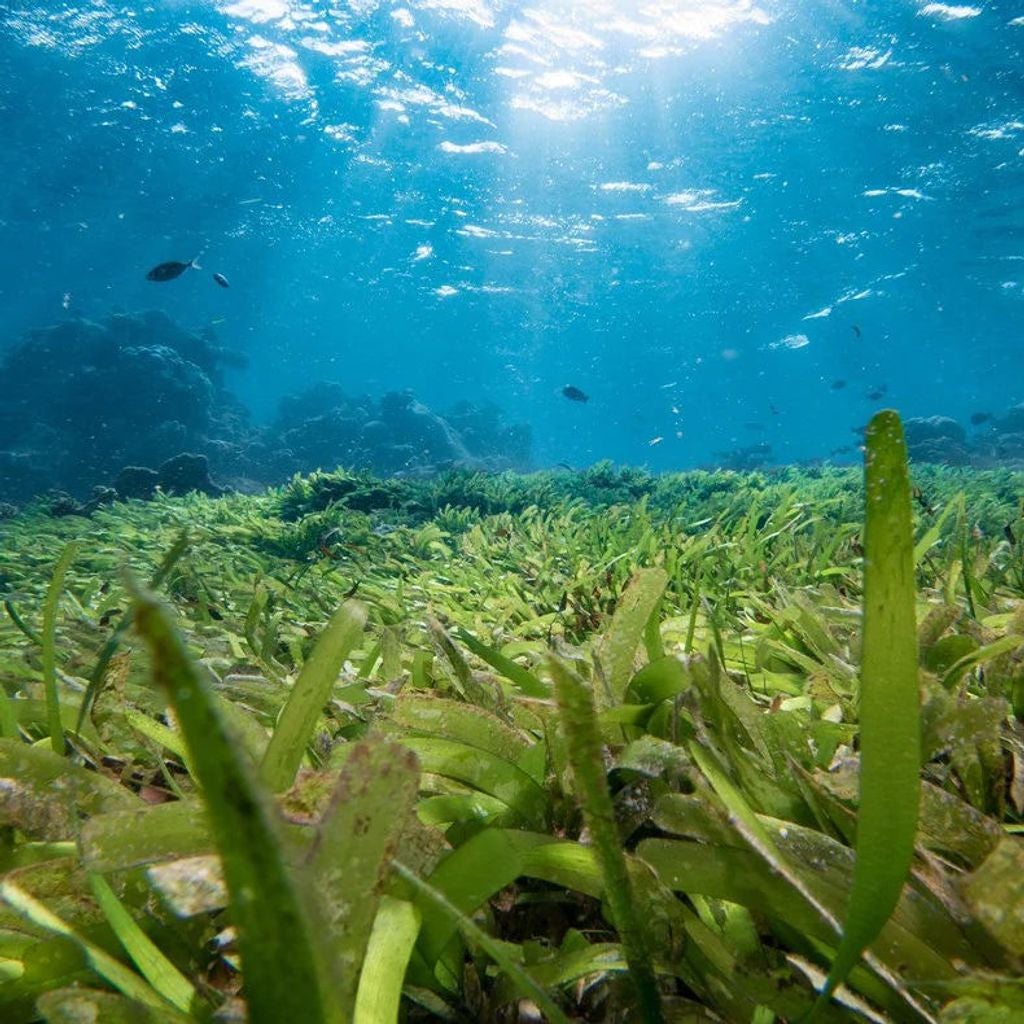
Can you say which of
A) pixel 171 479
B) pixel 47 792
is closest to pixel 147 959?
pixel 47 792

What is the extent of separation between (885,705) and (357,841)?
0.40 m

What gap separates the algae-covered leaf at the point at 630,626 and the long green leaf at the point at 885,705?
20.6 inches

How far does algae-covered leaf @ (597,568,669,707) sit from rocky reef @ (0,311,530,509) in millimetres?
16449

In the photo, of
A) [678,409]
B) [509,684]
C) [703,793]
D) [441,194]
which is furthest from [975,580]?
[678,409]

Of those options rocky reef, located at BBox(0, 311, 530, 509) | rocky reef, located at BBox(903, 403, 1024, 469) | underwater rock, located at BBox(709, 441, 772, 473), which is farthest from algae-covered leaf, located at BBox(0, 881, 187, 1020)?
underwater rock, located at BBox(709, 441, 772, 473)

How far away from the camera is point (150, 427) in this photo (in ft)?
76.4

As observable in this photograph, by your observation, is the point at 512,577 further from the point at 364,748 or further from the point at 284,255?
the point at 284,255

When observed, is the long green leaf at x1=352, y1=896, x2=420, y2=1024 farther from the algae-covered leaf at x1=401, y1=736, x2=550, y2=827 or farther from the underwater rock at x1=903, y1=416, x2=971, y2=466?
the underwater rock at x1=903, y1=416, x2=971, y2=466

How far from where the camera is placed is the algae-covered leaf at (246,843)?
0.27 meters

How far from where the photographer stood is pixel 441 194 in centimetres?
3328

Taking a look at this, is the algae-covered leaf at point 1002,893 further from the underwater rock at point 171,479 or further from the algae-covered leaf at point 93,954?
the underwater rock at point 171,479

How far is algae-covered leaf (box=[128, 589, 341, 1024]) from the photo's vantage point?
0.27 meters

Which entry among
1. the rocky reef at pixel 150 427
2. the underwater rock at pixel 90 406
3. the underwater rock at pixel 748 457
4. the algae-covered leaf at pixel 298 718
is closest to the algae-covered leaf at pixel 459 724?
the algae-covered leaf at pixel 298 718

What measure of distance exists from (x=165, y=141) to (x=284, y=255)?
13.8 meters
